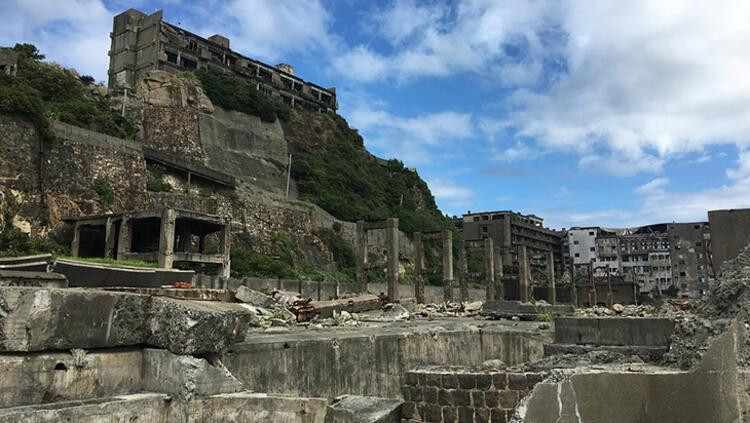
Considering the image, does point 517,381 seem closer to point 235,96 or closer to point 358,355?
point 358,355

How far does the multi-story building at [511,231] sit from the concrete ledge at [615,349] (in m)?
76.5

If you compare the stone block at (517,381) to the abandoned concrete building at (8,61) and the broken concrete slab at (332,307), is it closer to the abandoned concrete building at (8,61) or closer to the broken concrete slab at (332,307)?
the broken concrete slab at (332,307)

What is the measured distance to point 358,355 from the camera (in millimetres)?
8836

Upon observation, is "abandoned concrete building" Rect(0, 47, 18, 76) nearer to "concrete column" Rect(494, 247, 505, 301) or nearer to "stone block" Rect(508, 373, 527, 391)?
"concrete column" Rect(494, 247, 505, 301)

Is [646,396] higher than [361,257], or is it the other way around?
[361,257]

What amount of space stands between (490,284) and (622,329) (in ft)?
88.7

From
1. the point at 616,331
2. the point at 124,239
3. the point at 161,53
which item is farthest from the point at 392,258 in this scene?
the point at 161,53

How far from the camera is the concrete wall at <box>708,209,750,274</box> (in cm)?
804

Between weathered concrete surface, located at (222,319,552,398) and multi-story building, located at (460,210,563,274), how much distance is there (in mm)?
74621

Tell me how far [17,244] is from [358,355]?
63.5 feet

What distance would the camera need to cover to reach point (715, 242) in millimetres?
8312

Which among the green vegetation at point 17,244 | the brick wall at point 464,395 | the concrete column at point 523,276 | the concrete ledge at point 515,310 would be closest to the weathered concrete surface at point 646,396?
the brick wall at point 464,395

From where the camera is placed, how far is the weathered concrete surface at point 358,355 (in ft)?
22.2

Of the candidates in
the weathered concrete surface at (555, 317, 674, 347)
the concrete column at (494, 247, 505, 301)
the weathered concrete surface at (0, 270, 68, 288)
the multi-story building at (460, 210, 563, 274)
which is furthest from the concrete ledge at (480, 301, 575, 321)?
the multi-story building at (460, 210, 563, 274)
